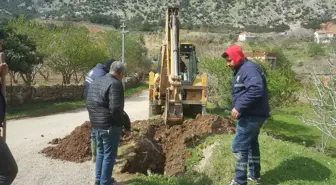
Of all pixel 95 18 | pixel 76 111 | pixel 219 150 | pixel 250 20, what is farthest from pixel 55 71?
pixel 250 20

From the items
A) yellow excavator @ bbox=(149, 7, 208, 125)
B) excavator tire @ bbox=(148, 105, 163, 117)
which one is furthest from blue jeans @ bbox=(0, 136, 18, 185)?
excavator tire @ bbox=(148, 105, 163, 117)

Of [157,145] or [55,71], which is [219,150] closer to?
[157,145]

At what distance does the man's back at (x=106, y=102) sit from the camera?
593cm

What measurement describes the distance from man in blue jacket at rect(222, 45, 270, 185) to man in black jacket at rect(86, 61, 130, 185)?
1685mm

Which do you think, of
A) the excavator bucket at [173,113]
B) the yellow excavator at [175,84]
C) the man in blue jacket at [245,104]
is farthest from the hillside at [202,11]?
the man in blue jacket at [245,104]

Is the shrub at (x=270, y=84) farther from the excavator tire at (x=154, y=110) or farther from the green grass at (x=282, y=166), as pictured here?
the green grass at (x=282, y=166)

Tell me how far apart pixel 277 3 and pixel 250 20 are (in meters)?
16.0

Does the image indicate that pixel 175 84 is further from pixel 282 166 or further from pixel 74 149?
pixel 282 166

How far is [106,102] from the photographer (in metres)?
6.04

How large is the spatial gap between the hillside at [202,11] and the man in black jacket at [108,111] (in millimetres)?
87072

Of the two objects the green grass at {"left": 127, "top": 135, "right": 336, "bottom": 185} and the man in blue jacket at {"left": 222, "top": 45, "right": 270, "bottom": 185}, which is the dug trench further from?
the man in blue jacket at {"left": 222, "top": 45, "right": 270, "bottom": 185}

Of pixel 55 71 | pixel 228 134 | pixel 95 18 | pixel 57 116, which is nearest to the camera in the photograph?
pixel 228 134

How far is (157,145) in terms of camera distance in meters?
9.84

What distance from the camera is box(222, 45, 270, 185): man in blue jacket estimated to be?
5.75 meters
